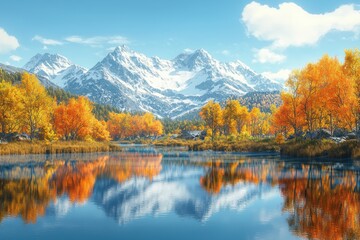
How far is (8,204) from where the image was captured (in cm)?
2458

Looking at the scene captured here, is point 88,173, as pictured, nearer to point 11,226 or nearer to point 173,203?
point 173,203

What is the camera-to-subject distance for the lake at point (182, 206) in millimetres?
18125

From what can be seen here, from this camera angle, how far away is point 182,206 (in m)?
24.5

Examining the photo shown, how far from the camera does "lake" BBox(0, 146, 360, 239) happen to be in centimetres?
1812

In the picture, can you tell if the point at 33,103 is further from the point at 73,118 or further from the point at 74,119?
the point at 74,119

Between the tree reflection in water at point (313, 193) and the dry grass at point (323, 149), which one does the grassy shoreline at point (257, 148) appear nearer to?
the dry grass at point (323, 149)

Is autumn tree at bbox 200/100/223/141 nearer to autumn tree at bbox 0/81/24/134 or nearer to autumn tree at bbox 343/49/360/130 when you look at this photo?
autumn tree at bbox 343/49/360/130

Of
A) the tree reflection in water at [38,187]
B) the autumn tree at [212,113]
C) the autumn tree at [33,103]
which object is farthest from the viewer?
the autumn tree at [212,113]

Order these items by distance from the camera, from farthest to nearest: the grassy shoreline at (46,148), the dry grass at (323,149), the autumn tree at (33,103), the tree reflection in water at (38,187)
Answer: the autumn tree at (33,103), the grassy shoreline at (46,148), the dry grass at (323,149), the tree reflection in water at (38,187)

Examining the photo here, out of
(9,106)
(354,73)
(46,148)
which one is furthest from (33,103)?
(354,73)

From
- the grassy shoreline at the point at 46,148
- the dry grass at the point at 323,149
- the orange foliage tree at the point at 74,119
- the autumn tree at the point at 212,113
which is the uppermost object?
Answer: the autumn tree at the point at 212,113

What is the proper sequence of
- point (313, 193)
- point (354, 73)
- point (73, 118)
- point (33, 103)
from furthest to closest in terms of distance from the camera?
1. point (73, 118)
2. point (33, 103)
3. point (354, 73)
4. point (313, 193)

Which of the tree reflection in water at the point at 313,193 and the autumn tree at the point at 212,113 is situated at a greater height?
the autumn tree at the point at 212,113

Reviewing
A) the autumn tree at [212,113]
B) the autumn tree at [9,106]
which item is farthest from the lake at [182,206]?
the autumn tree at [212,113]
